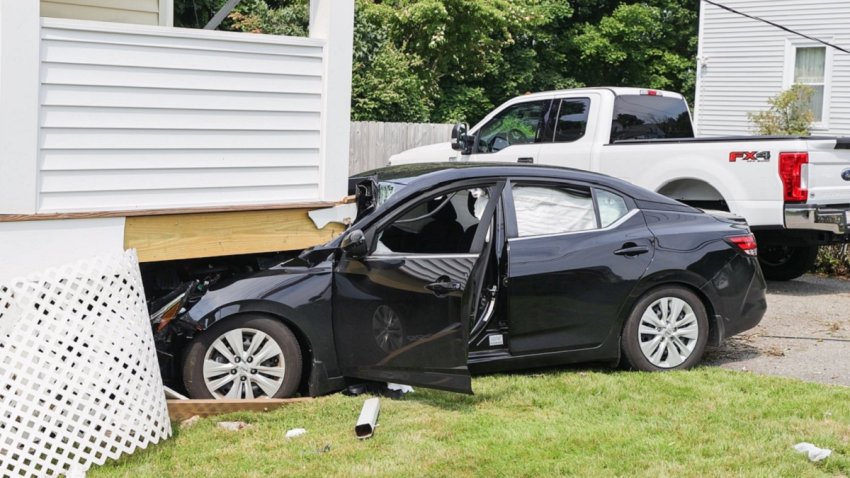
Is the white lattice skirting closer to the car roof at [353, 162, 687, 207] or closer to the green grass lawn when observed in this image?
the green grass lawn

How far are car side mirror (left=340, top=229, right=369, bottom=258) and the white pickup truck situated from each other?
496cm

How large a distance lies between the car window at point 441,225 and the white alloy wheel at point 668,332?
4.54ft

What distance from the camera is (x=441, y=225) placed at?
22.3ft

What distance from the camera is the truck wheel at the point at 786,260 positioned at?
11352 mm

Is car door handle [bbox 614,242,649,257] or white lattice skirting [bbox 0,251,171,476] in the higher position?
car door handle [bbox 614,242,649,257]

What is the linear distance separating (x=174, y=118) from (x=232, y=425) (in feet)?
6.80

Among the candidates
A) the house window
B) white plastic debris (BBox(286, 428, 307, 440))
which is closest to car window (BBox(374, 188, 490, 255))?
white plastic debris (BBox(286, 428, 307, 440))

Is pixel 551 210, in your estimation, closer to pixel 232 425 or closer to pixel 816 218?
pixel 232 425

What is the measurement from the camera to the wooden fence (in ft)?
53.1

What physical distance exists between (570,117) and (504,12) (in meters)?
14.6

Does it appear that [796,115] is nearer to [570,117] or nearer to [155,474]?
[570,117]

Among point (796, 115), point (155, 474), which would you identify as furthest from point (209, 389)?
point (796, 115)

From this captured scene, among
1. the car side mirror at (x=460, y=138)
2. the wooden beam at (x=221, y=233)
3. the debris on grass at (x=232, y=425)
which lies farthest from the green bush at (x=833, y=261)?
the debris on grass at (x=232, y=425)

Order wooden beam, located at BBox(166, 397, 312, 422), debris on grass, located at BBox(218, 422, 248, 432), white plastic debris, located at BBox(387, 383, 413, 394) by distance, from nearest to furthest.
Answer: debris on grass, located at BBox(218, 422, 248, 432) → wooden beam, located at BBox(166, 397, 312, 422) → white plastic debris, located at BBox(387, 383, 413, 394)
